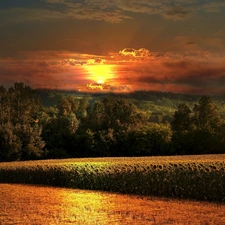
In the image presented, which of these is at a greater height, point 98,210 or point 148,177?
point 148,177

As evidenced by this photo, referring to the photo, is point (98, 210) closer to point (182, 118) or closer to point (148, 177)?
point (148, 177)

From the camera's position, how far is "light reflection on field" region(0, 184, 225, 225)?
654 inches

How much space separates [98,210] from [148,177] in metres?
5.79

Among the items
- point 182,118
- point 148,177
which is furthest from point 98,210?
point 182,118

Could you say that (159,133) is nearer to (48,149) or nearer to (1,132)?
(48,149)

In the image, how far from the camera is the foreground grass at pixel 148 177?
72.6 feet

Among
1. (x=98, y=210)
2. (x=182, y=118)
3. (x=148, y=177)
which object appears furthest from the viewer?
(x=182, y=118)

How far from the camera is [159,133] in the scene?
4809cm

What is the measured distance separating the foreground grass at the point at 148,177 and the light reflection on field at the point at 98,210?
118 centimetres

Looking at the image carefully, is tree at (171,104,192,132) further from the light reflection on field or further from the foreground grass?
the light reflection on field

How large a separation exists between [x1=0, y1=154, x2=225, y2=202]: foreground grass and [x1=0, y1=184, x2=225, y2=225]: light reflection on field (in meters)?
1.18

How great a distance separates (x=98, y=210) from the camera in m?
18.9

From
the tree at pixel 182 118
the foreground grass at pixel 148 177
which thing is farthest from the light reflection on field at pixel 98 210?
the tree at pixel 182 118

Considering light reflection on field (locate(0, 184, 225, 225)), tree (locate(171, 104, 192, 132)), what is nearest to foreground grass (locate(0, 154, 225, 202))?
light reflection on field (locate(0, 184, 225, 225))
